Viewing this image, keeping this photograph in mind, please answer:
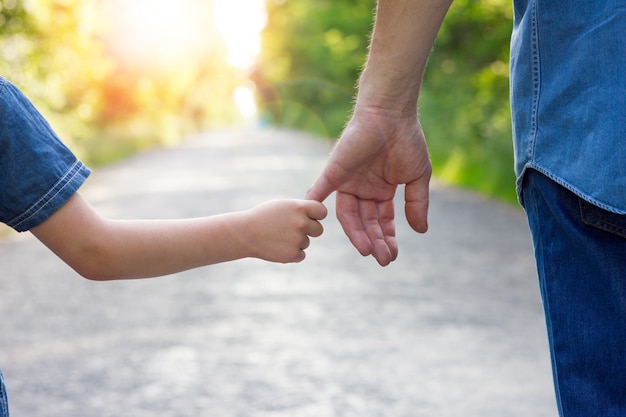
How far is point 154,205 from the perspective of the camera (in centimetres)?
1119

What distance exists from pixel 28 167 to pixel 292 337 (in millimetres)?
3412

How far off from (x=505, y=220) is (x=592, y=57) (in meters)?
8.38

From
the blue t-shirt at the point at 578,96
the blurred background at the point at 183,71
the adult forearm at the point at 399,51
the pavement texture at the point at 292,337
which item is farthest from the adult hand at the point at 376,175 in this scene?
the blurred background at the point at 183,71

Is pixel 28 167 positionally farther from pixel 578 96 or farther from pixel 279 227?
pixel 578 96

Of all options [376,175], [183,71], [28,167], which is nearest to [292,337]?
[376,175]

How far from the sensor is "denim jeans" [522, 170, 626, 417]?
5.01 feet

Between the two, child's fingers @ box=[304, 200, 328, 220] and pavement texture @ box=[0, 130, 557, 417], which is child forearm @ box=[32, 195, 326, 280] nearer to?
child's fingers @ box=[304, 200, 328, 220]

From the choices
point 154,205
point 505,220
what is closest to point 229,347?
point 505,220

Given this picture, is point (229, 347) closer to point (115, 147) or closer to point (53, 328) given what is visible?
point (53, 328)

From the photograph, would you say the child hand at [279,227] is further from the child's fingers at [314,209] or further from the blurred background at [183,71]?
the blurred background at [183,71]

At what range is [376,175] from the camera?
2059 mm

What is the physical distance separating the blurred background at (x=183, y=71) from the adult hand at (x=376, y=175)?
524cm

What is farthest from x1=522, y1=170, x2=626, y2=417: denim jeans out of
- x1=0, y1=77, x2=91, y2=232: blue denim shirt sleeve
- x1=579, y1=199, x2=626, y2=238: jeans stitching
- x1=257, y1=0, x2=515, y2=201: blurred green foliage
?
x1=0, y1=77, x2=91, y2=232: blue denim shirt sleeve

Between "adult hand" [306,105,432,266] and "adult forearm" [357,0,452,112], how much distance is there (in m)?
0.03
